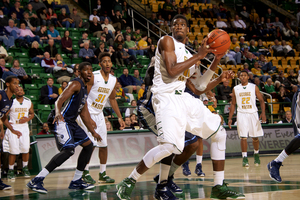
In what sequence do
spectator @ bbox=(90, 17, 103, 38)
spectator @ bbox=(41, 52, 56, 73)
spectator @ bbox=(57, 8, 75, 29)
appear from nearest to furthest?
spectator @ bbox=(41, 52, 56, 73), spectator @ bbox=(57, 8, 75, 29), spectator @ bbox=(90, 17, 103, 38)

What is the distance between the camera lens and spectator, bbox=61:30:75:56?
48.5 ft

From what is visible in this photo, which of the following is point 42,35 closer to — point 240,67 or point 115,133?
point 115,133

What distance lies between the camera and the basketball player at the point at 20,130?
9.03m

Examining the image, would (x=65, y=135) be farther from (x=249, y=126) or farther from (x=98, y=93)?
(x=249, y=126)

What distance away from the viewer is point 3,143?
9148 millimetres

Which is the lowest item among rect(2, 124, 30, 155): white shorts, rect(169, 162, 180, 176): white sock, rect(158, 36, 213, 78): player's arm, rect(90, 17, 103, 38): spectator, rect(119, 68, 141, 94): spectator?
rect(169, 162, 180, 176): white sock

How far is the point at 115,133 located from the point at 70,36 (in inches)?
261

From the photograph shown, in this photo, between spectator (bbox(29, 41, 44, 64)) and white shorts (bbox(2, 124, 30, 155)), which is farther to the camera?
spectator (bbox(29, 41, 44, 64))

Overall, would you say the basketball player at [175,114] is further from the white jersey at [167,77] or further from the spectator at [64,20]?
the spectator at [64,20]

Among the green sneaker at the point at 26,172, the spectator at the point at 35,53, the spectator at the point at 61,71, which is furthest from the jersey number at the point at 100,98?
the spectator at the point at 35,53

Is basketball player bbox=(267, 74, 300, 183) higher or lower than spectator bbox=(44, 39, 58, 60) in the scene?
lower

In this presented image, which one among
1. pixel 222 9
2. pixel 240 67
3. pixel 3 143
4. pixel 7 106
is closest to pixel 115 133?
pixel 3 143

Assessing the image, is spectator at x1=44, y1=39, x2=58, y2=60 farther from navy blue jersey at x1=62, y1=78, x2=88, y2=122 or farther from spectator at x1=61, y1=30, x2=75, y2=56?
navy blue jersey at x1=62, y1=78, x2=88, y2=122

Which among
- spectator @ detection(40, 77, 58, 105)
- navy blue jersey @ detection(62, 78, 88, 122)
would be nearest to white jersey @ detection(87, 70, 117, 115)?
navy blue jersey @ detection(62, 78, 88, 122)
